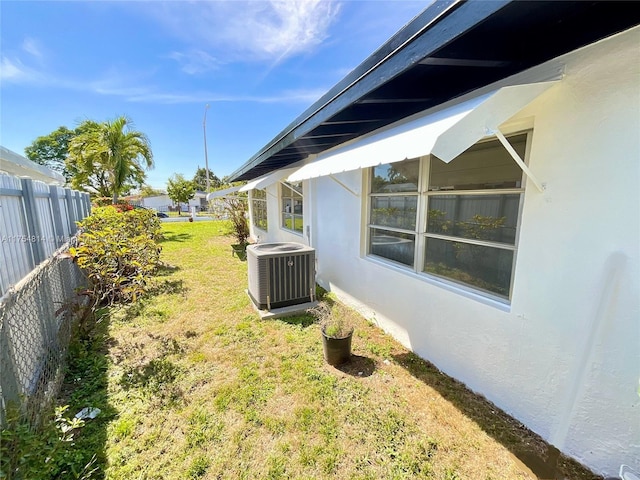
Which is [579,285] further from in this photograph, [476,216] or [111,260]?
[111,260]

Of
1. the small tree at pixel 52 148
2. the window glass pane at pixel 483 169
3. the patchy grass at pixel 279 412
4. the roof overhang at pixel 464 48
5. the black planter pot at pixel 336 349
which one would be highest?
the small tree at pixel 52 148

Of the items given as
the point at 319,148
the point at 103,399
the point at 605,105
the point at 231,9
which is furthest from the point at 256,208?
the point at 605,105

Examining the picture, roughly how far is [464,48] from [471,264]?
2.60 m

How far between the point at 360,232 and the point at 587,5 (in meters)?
4.47

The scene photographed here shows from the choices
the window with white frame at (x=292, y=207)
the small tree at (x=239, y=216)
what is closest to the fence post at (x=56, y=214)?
the window with white frame at (x=292, y=207)

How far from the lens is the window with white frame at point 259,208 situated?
14.1 meters

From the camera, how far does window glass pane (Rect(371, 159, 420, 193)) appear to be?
455 cm

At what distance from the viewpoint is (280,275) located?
19.5 feet

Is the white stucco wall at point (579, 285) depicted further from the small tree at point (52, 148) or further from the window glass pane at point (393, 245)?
the small tree at point (52, 148)

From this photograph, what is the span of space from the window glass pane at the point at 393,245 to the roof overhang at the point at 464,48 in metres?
2.21

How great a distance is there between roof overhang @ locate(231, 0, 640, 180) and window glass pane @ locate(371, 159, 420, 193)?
3.04ft

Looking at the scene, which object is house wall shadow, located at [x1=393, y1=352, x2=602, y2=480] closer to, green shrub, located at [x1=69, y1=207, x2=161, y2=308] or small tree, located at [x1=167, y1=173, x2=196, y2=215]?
green shrub, located at [x1=69, y1=207, x2=161, y2=308]

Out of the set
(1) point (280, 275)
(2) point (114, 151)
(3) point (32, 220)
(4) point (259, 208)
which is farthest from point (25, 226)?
(2) point (114, 151)

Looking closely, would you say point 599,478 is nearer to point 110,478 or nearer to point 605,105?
point 605,105
